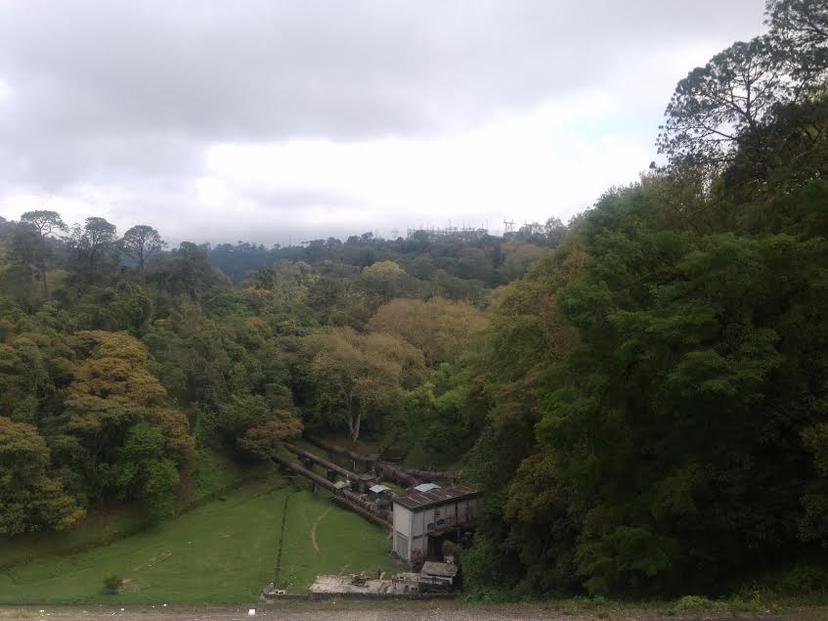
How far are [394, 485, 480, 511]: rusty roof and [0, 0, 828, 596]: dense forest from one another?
1470mm

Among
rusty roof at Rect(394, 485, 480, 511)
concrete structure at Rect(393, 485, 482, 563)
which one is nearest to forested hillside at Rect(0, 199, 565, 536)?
rusty roof at Rect(394, 485, 480, 511)

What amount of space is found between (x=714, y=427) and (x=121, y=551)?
17059 millimetres

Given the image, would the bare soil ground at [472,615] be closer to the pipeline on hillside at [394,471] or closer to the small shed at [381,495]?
the small shed at [381,495]

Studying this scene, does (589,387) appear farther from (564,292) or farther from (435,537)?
(435,537)

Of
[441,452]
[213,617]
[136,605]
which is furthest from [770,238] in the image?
[441,452]

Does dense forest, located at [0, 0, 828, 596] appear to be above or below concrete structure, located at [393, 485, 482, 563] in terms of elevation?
above

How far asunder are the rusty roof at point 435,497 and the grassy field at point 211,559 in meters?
1.76

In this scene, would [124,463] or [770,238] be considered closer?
[770,238]

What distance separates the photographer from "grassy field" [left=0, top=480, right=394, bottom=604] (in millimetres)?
14938

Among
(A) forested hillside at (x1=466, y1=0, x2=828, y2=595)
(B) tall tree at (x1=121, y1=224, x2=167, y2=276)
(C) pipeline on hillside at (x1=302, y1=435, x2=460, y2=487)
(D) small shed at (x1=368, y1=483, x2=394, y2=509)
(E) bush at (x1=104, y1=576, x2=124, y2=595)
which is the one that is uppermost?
(B) tall tree at (x1=121, y1=224, x2=167, y2=276)

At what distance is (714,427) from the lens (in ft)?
28.2

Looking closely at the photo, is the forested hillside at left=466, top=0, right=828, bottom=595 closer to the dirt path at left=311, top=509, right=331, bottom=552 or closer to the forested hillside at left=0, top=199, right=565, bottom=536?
the dirt path at left=311, top=509, right=331, bottom=552

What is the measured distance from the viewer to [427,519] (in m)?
17.4

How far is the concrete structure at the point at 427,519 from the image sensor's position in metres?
17.2
